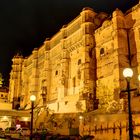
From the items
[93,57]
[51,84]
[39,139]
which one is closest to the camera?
[39,139]

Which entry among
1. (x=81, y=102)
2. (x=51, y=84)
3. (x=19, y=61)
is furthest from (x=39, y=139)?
(x=19, y=61)

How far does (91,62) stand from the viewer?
140 feet

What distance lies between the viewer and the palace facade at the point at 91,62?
36.6 meters

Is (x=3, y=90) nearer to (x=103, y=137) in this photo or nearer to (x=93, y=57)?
(x=93, y=57)

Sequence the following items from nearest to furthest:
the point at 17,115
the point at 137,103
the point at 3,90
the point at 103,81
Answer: the point at 137,103 → the point at 103,81 → the point at 17,115 → the point at 3,90

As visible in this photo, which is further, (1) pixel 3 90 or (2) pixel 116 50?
(1) pixel 3 90

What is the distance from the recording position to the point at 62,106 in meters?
45.0

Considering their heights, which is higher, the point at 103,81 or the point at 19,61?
the point at 19,61

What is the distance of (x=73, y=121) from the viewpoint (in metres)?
36.5

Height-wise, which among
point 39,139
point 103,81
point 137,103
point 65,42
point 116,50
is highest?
point 65,42

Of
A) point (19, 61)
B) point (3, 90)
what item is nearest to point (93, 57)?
point (19, 61)

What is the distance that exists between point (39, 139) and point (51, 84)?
33.8 metres

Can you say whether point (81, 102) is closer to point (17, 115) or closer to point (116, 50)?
point (116, 50)

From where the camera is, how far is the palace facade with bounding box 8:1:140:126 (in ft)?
120
